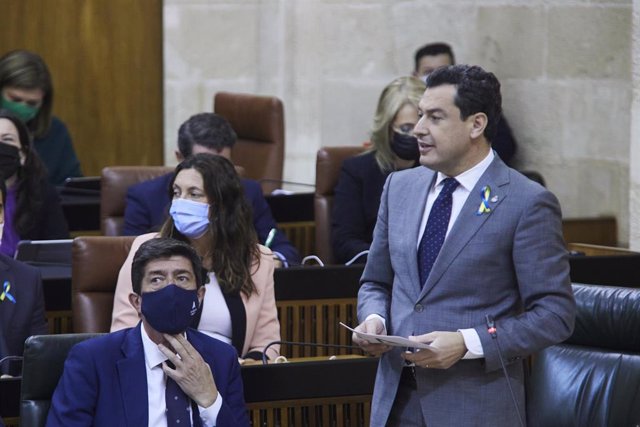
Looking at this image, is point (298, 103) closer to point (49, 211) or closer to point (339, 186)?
point (339, 186)

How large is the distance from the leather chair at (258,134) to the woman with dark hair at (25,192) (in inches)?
64.3

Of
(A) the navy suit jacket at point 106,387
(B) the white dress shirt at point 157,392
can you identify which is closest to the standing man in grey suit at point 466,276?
(B) the white dress shirt at point 157,392

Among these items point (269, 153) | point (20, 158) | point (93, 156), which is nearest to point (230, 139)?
point (20, 158)

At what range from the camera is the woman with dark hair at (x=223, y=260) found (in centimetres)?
424

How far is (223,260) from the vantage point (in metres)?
4.30

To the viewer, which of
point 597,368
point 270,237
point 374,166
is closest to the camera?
point 597,368

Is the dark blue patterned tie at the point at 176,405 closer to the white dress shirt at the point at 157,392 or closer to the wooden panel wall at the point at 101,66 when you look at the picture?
the white dress shirt at the point at 157,392

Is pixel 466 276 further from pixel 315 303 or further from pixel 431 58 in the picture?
pixel 431 58

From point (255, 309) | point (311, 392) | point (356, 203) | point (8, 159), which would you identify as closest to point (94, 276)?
point (255, 309)

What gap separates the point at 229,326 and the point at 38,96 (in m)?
2.38

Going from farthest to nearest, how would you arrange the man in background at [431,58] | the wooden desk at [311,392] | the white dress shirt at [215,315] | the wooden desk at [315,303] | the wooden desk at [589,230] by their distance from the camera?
the man in background at [431,58] < the wooden desk at [589,230] < the wooden desk at [315,303] < the white dress shirt at [215,315] < the wooden desk at [311,392]

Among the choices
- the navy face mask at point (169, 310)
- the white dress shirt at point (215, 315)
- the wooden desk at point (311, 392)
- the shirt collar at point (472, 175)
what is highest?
the shirt collar at point (472, 175)

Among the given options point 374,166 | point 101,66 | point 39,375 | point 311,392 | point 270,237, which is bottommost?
point 311,392

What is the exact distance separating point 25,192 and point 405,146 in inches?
61.1
